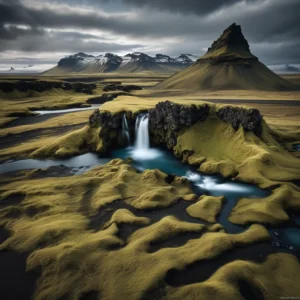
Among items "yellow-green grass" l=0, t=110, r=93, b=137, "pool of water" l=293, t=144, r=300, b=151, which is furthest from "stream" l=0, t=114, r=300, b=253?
"yellow-green grass" l=0, t=110, r=93, b=137

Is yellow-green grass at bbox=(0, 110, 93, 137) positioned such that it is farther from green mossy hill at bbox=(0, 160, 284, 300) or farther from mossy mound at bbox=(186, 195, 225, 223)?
mossy mound at bbox=(186, 195, 225, 223)

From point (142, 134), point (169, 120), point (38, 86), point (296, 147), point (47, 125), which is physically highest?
point (38, 86)

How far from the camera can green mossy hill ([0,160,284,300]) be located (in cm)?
1589

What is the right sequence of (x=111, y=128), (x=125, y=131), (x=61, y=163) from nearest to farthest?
1. (x=61, y=163)
2. (x=111, y=128)
3. (x=125, y=131)

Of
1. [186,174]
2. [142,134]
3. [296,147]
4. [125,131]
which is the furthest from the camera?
[125,131]

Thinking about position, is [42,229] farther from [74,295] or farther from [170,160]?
[170,160]

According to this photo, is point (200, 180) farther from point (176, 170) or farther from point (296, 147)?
point (296, 147)

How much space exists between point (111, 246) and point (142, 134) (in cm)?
3481

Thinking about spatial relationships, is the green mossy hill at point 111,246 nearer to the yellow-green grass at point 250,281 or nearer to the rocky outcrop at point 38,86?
the yellow-green grass at point 250,281

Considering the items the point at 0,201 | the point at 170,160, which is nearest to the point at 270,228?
the point at 170,160

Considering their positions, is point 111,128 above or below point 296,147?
above

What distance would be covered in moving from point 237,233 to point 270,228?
11.3 feet

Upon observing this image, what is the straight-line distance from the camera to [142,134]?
53.1 m

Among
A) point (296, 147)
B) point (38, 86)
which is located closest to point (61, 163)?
point (296, 147)
